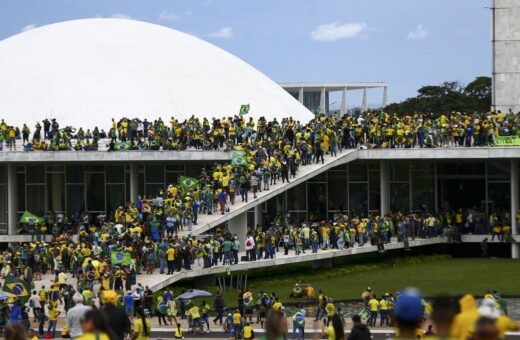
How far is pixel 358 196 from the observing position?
47.3 meters

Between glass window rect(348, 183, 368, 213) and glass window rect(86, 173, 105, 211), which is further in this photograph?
glass window rect(348, 183, 368, 213)

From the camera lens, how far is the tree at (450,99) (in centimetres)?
8969

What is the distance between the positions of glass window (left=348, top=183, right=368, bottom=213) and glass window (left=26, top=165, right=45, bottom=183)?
41.0 feet

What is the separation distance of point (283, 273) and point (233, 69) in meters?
21.2

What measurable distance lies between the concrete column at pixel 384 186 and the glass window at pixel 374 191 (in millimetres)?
729

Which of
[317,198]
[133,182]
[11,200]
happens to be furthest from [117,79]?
[317,198]

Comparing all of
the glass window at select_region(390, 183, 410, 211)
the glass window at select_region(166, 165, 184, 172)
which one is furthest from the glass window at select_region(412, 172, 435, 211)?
the glass window at select_region(166, 165, 184, 172)

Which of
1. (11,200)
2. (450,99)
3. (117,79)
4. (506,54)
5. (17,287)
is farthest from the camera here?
(450,99)

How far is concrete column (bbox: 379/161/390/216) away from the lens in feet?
149

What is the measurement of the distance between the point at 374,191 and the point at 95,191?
11392mm

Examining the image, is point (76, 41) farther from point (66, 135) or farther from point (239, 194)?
point (239, 194)

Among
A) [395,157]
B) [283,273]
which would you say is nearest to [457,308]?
[283,273]

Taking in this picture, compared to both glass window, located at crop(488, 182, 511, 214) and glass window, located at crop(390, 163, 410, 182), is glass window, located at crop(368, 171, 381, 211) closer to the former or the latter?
glass window, located at crop(390, 163, 410, 182)

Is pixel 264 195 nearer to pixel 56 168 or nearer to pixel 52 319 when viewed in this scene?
pixel 56 168
